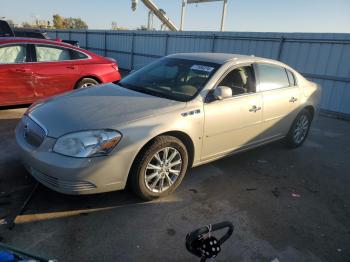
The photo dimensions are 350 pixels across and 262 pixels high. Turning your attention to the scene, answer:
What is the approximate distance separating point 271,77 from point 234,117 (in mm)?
1166

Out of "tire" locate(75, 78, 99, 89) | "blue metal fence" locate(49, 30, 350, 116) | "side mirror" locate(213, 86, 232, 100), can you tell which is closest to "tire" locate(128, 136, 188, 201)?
"side mirror" locate(213, 86, 232, 100)

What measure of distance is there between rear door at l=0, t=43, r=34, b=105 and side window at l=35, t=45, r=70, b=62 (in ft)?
0.77

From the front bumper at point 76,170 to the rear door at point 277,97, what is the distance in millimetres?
2417

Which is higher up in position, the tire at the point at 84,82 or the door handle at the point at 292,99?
the door handle at the point at 292,99

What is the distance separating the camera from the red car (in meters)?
6.14

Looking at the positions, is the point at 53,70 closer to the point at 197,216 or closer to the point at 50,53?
the point at 50,53

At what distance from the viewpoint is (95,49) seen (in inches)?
797

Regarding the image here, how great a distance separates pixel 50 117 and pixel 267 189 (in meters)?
2.72

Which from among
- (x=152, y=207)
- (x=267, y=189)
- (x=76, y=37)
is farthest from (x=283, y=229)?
(x=76, y=37)

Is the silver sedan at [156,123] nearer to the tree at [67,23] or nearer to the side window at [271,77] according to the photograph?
the side window at [271,77]

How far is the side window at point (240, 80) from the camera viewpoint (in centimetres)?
428

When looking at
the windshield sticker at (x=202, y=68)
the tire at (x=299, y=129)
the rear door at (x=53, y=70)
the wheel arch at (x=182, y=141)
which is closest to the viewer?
the wheel arch at (x=182, y=141)

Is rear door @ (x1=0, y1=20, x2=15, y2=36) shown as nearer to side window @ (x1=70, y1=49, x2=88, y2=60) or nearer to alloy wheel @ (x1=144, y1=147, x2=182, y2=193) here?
side window @ (x1=70, y1=49, x2=88, y2=60)

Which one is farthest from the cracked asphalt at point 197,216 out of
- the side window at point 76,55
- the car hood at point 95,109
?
the side window at point 76,55
